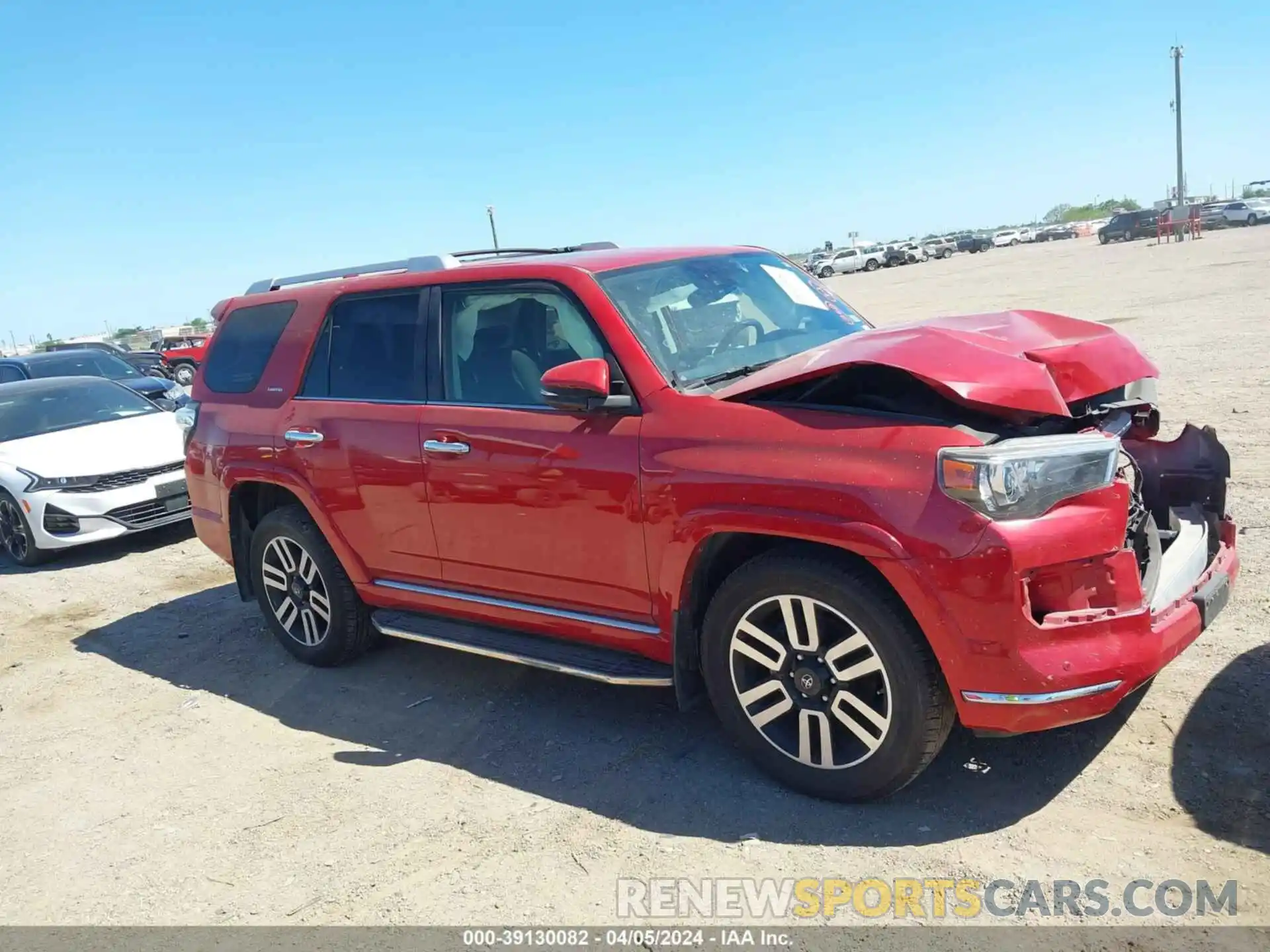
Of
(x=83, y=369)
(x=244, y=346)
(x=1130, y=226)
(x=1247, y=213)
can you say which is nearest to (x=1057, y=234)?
(x=1130, y=226)

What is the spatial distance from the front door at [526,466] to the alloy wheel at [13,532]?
5893 mm

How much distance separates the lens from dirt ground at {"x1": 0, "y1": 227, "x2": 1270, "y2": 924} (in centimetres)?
320

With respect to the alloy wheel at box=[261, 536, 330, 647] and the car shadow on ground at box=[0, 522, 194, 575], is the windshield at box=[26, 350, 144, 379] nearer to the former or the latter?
the car shadow on ground at box=[0, 522, 194, 575]

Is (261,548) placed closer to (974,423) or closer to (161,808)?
(161,808)

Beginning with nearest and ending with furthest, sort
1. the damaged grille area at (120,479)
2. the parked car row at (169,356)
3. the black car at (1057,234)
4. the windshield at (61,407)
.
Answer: the damaged grille area at (120,479)
the windshield at (61,407)
the parked car row at (169,356)
the black car at (1057,234)

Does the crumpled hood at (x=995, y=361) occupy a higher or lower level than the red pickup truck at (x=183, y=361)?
lower

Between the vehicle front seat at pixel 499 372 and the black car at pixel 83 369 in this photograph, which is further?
the black car at pixel 83 369

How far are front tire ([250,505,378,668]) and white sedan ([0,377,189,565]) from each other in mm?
3265

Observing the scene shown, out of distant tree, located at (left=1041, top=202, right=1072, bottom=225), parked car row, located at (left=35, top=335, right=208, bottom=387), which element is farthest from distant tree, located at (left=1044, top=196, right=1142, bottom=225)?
parked car row, located at (left=35, top=335, right=208, bottom=387)

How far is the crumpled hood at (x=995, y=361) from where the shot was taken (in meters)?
3.27

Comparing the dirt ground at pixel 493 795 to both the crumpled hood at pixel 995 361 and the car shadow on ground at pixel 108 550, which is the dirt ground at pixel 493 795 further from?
the car shadow on ground at pixel 108 550

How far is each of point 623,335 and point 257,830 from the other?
7.83 ft
